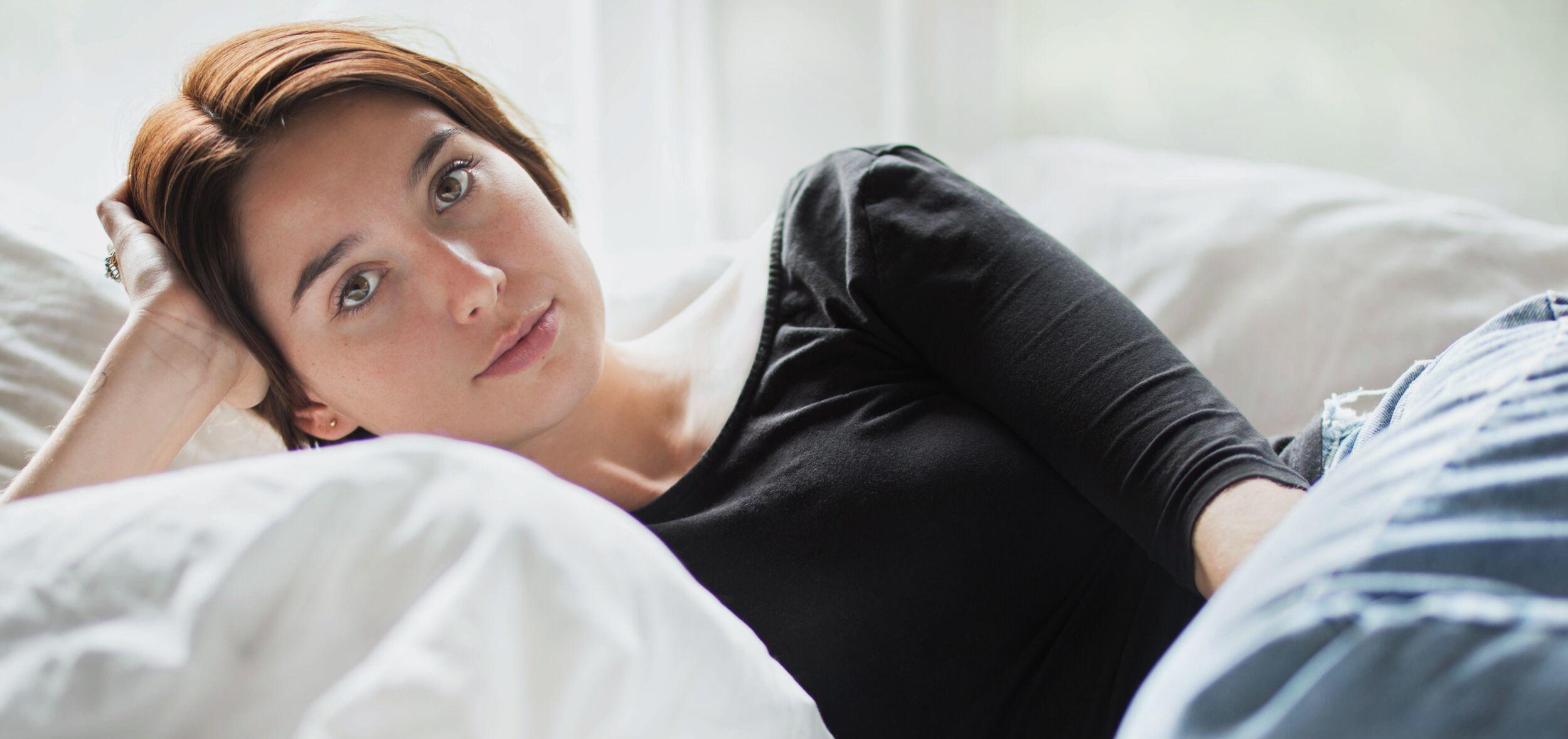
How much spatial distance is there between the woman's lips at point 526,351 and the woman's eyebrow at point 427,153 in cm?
15

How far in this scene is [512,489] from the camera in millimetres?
454

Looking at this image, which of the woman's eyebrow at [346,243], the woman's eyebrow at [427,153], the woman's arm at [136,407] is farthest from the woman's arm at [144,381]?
the woman's eyebrow at [427,153]

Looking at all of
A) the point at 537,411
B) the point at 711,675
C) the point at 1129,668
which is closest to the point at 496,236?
the point at 537,411

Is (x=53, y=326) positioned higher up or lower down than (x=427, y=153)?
lower down

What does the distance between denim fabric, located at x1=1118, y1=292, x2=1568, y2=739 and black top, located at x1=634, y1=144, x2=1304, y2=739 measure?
1.05 ft

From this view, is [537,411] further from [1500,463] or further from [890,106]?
[890,106]

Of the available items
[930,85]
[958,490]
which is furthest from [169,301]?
[930,85]

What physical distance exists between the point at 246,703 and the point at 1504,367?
0.54m

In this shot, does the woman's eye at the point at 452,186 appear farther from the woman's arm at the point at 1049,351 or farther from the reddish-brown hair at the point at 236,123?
the woman's arm at the point at 1049,351

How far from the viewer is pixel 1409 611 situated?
0.35 metres

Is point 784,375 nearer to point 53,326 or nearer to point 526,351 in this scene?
point 526,351

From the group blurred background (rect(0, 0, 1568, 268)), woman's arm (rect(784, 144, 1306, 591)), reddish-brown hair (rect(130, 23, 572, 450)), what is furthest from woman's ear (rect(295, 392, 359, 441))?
woman's arm (rect(784, 144, 1306, 591))

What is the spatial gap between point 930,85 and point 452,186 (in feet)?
3.75

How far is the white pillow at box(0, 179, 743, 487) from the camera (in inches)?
36.4
